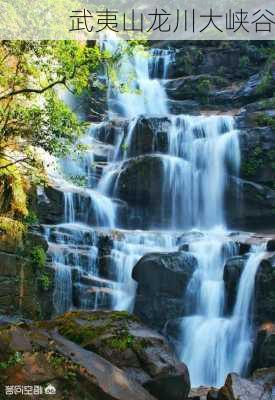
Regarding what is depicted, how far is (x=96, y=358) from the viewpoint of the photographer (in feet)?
23.5

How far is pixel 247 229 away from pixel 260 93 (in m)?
9.33

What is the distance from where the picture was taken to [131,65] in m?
29.9

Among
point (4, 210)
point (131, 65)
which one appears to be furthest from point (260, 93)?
point (4, 210)

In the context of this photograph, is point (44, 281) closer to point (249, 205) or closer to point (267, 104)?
point (249, 205)

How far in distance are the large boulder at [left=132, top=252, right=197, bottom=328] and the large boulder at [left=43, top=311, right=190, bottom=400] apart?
16.5ft

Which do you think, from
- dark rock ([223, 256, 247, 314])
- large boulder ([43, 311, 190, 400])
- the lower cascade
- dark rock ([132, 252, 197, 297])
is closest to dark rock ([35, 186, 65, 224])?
the lower cascade

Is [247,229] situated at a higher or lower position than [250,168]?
lower

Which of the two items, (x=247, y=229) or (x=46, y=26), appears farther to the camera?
(x=247, y=229)

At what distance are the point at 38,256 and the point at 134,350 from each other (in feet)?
13.5

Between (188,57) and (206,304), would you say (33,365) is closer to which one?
(206,304)

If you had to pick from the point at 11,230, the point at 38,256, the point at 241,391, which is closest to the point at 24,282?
the point at 38,256

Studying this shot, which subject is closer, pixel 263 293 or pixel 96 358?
pixel 96 358

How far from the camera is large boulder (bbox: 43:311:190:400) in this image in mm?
7754

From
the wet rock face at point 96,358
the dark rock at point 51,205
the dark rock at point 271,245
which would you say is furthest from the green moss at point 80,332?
the dark rock at point 51,205
